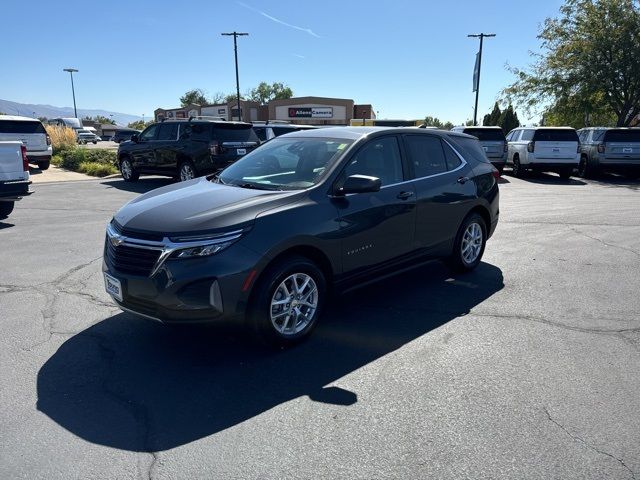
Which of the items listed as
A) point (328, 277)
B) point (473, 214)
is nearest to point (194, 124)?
point (473, 214)

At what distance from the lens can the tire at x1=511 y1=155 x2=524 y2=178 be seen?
733 inches

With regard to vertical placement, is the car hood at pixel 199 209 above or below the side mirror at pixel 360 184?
below

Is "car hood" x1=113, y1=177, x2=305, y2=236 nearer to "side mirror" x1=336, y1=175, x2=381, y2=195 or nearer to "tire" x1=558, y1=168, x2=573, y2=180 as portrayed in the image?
"side mirror" x1=336, y1=175, x2=381, y2=195

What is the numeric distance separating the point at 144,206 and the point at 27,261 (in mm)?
3451

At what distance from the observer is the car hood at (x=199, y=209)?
3711 mm

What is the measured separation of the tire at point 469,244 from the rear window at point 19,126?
17.3m

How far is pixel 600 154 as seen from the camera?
57.4 feet

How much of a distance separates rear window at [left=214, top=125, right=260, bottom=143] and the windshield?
329 inches

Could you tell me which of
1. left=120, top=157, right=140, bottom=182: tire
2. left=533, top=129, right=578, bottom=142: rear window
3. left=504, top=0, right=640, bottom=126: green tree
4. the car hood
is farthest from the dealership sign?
the car hood

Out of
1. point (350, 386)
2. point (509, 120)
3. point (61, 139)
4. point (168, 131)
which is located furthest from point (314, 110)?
point (350, 386)

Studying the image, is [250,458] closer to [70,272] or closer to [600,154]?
[70,272]

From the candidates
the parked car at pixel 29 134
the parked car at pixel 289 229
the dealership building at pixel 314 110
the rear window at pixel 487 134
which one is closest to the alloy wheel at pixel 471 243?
the parked car at pixel 289 229

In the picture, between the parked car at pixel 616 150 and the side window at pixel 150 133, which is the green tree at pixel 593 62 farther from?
the side window at pixel 150 133

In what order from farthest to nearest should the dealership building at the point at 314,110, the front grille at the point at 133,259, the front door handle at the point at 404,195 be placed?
the dealership building at the point at 314,110 < the front door handle at the point at 404,195 < the front grille at the point at 133,259
